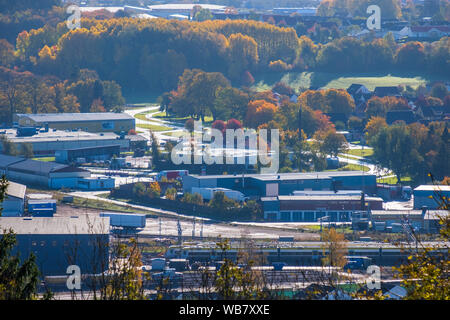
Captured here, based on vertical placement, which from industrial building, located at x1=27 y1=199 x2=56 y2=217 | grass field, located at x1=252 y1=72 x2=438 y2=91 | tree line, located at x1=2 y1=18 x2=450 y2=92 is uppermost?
tree line, located at x1=2 y1=18 x2=450 y2=92

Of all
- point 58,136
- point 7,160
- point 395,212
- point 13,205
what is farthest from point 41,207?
point 58,136

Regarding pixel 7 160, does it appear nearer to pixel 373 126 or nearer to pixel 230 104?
pixel 230 104

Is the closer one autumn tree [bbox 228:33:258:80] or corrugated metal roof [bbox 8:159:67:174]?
corrugated metal roof [bbox 8:159:67:174]

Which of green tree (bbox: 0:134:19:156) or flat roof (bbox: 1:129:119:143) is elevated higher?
flat roof (bbox: 1:129:119:143)

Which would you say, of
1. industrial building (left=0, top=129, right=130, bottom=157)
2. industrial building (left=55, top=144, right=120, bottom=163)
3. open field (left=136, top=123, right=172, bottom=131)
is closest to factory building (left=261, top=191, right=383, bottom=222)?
industrial building (left=55, top=144, right=120, bottom=163)

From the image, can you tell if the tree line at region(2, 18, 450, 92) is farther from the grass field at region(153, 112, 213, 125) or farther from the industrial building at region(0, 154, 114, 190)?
the industrial building at region(0, 154, 114, 190)

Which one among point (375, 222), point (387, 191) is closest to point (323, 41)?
point (387, 191)

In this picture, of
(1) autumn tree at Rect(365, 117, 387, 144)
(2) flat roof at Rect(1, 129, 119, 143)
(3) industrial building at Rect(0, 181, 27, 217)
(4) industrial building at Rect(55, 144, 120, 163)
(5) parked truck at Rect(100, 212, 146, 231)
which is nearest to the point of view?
(5) parked truck at Rect(100, 212, 146, 231)
